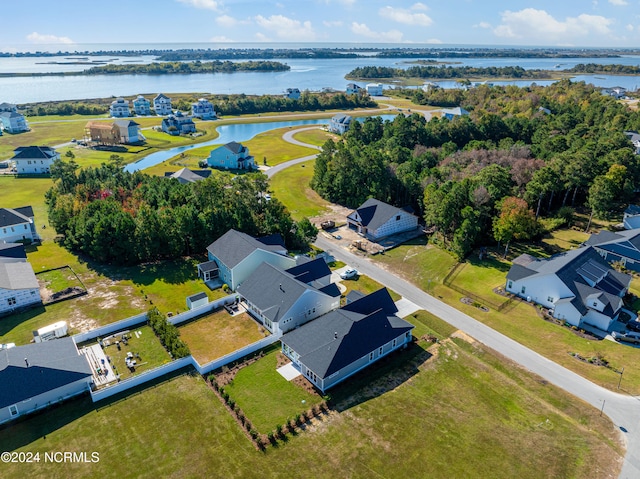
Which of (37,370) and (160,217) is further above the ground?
(160,217)

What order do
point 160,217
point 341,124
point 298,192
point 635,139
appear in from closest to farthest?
1. point 160,217
2. point 298,192
3. point 635,139
4. point 341,124

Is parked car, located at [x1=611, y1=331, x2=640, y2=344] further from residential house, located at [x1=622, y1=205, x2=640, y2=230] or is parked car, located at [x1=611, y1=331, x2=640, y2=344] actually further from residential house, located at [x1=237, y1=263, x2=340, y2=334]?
residential house, located at [x1=622, y1=205, x2=640, y2=230]

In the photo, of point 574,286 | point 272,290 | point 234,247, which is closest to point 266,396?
point 272,290

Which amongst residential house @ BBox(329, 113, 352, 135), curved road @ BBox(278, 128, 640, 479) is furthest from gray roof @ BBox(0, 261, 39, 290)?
residential house @ BBox(329, 113, 352, 135)

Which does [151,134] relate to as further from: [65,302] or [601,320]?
[601,320]

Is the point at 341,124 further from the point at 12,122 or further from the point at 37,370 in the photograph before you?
the point at 37,370

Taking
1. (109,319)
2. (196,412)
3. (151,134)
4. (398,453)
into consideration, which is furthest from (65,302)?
(151,134)
